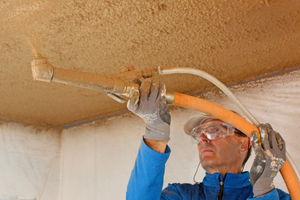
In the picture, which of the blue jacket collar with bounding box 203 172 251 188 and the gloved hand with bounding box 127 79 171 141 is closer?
the gloved hand with bounding box 127 79 171 141

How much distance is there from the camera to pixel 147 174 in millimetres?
1217

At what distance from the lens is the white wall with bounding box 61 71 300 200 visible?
5.93 feet

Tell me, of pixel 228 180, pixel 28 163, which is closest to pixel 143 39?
pixel 228 180

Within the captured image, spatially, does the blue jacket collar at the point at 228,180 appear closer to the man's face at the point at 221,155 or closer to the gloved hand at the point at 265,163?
the man's face at the point at 221,155

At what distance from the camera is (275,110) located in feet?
6.01

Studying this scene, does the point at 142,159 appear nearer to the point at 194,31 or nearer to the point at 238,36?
the point at 194,31

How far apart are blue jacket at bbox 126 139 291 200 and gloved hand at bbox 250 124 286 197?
0.04 meters

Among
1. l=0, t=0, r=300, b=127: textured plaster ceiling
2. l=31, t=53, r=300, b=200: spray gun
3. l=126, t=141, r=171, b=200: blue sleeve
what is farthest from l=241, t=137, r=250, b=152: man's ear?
l=126, t=141, r=171, b=200: blue sleeve

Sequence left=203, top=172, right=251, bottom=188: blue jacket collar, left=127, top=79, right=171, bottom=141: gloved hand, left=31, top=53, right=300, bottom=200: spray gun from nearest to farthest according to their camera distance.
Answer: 1. left=31, top=53, right=300, bottom=200: spray gun
2. left=127, top=79, right=171, bottom=141: gloved hand
3. left=203, top=172, right=251, bottom=188: blue jacket collar

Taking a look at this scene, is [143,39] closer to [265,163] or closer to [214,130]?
[214,130]

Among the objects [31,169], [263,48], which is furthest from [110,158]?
[263,48]

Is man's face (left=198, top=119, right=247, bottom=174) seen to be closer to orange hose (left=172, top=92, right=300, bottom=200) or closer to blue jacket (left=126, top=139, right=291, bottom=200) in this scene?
blue jacket (left=126, top=139, right=291, bottom=200)

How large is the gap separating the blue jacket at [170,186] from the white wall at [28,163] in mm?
1140

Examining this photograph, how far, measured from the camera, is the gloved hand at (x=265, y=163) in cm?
126
